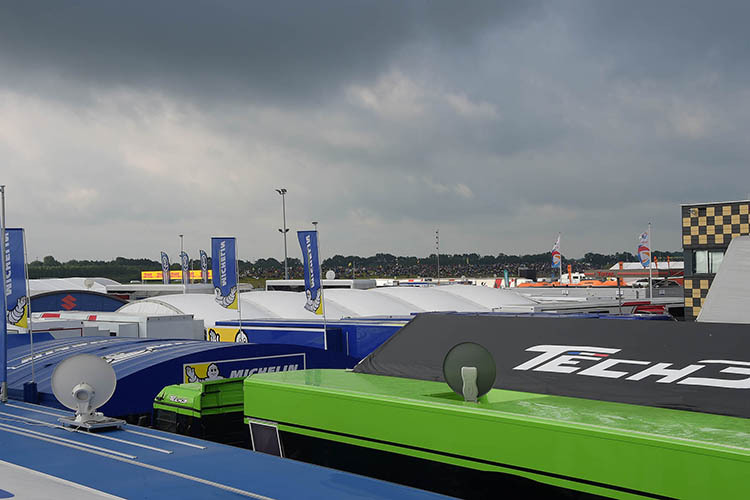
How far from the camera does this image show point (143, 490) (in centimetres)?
471

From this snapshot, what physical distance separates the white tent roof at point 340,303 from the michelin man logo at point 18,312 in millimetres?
15869

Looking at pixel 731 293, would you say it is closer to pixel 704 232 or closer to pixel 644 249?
pixel 704 232

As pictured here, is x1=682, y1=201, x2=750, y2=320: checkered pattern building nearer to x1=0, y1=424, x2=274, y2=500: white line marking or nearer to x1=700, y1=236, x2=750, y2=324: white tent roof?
x1=700, y1=236, x2=750, y2=324: white tent roof

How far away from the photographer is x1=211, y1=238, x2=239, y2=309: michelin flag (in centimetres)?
2498

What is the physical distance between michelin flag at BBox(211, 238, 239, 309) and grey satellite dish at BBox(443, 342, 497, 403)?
65.5 ft

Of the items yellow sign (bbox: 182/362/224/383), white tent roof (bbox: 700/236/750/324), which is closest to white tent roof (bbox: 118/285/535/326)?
yellow sign (bbox: 182/362/224/383)

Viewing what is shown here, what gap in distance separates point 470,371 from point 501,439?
711 millimetres

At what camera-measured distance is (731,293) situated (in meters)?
7.07

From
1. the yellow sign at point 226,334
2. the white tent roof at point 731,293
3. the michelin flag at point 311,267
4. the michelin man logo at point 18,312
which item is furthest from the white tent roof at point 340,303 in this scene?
the white tent roof at point 731,293

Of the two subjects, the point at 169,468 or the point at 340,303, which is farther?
the point at 340,303

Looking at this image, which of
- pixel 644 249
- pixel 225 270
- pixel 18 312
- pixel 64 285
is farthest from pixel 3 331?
pixel 64 285

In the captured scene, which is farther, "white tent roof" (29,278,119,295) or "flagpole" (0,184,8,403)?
"white tent roof" (29,278,119,295)

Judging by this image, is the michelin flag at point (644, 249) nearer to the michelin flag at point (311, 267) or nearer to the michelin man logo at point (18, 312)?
the michelin flag at point (311, 267)

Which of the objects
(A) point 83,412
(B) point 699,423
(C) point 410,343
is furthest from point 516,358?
(A) point 83,412
